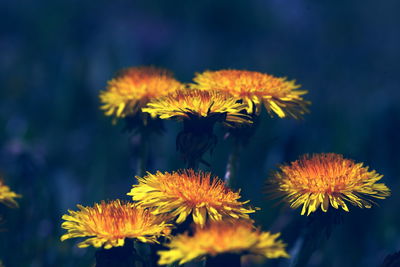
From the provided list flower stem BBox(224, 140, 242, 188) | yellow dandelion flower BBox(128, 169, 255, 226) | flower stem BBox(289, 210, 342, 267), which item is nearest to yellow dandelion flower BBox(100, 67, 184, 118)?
flower stem BBox(224, 140, 242, 188)

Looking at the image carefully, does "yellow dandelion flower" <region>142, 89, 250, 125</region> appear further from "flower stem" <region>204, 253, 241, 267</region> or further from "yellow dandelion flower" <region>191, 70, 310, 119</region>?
"flower stem" <region>204, 253, 241, 267</region>

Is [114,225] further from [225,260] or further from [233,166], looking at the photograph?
[233,166]

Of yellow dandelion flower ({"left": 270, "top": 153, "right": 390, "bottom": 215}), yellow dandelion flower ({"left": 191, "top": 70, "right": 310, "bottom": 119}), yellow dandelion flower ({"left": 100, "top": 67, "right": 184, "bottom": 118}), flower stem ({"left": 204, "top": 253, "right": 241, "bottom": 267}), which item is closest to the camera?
flower stem ({"left": 204, "top": 253, "right": 241, "bottom": 267})

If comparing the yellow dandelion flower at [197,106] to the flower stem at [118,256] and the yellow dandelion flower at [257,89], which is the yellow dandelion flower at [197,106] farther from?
the flower stem at [118,256]

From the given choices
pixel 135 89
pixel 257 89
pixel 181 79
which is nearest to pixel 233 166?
pixel 257 89

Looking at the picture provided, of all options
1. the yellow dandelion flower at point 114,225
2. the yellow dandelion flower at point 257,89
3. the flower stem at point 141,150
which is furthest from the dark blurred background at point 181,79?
the yellow dandelion flower at point 114,225

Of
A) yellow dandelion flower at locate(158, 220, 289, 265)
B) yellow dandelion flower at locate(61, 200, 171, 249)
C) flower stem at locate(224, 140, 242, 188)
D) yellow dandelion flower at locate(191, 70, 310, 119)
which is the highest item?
yellow dandelion flower at locate(191, 70, 310, 119)

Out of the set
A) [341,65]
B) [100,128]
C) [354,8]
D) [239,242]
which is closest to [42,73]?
[100,128]
